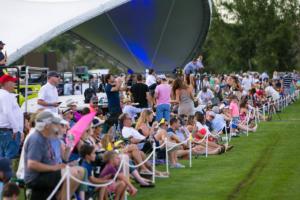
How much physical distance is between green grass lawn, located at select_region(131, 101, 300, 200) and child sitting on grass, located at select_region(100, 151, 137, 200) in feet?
3.67

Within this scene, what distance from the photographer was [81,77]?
32.7m

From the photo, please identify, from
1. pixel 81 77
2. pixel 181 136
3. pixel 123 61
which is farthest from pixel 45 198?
pixel 123 61

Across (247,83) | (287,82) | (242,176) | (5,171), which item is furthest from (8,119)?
(287,82)

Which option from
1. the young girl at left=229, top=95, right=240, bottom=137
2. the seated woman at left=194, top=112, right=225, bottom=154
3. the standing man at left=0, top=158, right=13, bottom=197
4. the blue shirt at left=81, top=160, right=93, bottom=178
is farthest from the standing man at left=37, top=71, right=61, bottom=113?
the young girl at left=229, top=95, right=240, bottom=137

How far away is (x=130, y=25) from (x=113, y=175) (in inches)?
1150

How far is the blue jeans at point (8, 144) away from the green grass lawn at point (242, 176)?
77.4 inches

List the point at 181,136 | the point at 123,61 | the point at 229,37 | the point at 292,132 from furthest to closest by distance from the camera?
1. the point at 229,37
2. the point at 123,61
3. the point at 292,132
4. the point at 181,136

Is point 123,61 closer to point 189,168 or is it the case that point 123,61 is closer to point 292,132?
point 292,132

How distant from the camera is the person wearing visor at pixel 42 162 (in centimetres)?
938

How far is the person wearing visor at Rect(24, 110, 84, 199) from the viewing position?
9.38 metres

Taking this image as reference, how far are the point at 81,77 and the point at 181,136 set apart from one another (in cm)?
1593

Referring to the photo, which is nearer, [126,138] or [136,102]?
[126,138]

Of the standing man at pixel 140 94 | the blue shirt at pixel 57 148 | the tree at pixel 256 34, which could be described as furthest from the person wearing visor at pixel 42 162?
the tree at pixel 256 34

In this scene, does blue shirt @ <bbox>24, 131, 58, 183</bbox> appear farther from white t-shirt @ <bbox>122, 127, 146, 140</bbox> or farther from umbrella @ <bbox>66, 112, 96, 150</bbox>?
white t-shirt @ <bbox>122, 127, 146, 140</bbox>
